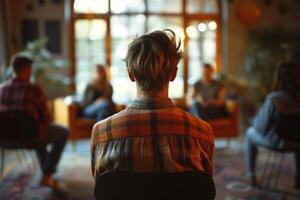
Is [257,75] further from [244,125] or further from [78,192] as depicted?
[78,192]

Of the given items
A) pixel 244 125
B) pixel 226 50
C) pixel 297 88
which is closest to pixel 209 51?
pixel 226 50

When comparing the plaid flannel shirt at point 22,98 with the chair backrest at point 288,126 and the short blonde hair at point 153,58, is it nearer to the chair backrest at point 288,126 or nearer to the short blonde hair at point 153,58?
the chair backrest at point 288,126

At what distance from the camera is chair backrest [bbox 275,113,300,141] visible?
3306 millimetres

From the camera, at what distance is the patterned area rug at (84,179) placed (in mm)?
3527

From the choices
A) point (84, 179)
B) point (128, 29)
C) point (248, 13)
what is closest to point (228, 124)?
point (248, 13)

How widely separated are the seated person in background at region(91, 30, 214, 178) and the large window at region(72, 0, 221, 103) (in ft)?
14.7

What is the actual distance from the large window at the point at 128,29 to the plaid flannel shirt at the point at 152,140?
176 inches

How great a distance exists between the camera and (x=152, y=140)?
1569mm

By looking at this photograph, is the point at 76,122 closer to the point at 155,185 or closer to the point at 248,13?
the point at 248,13

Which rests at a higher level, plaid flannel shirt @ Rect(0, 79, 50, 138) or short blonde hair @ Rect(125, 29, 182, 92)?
short blonde hair @ Rect(125, 29, 182, 92)

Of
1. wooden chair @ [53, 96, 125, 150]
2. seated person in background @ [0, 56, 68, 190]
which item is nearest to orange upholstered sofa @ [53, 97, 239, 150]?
wooden chair @ [53, 96, 125, 150]

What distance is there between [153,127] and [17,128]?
2084 millimetres

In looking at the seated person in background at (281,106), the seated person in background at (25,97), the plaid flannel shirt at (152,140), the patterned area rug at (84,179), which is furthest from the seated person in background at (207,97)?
the plaid flannel shirt at (152,140)

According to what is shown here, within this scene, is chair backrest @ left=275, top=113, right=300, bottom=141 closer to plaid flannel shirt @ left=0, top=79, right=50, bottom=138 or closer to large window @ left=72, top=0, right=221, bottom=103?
plaid flannel shirt @ left=0, top=79, right=50, bottom=138
